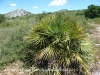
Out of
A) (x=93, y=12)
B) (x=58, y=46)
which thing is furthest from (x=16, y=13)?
A: (x=58, y=46)

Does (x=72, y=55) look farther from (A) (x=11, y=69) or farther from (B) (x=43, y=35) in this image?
(A) (x=11, y=69)

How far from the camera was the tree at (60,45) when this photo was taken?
7969 mm

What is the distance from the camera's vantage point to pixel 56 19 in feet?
27.8

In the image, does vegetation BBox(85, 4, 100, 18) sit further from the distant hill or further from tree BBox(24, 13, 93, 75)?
the distant hill

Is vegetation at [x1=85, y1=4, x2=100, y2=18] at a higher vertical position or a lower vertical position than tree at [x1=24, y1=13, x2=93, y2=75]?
higher

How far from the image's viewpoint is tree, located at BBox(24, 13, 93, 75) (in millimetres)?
7969

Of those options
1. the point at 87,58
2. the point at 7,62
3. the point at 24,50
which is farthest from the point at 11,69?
the point at 87,58

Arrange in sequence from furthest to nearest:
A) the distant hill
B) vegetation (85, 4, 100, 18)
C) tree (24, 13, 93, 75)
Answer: the distant hill < vegetation (85, 4, 100, 18) < tree (24, 13, 93, 75)

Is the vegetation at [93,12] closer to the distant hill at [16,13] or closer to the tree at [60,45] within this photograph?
the tree at [60,45]

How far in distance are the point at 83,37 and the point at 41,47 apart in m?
1.82

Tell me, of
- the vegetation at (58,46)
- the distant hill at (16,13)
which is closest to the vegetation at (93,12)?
the vegetation at (58,46)

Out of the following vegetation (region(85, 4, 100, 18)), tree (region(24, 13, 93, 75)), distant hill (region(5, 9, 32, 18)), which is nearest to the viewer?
tree (region(24, 13, 93, 75))

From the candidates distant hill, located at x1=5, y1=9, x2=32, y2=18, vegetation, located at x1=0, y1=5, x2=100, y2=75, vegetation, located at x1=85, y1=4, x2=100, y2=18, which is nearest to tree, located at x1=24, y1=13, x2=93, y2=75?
vegetation, located at x1=0, y1=5, x2=100, y2=75

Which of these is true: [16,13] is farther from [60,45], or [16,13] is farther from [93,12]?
[60,45]
